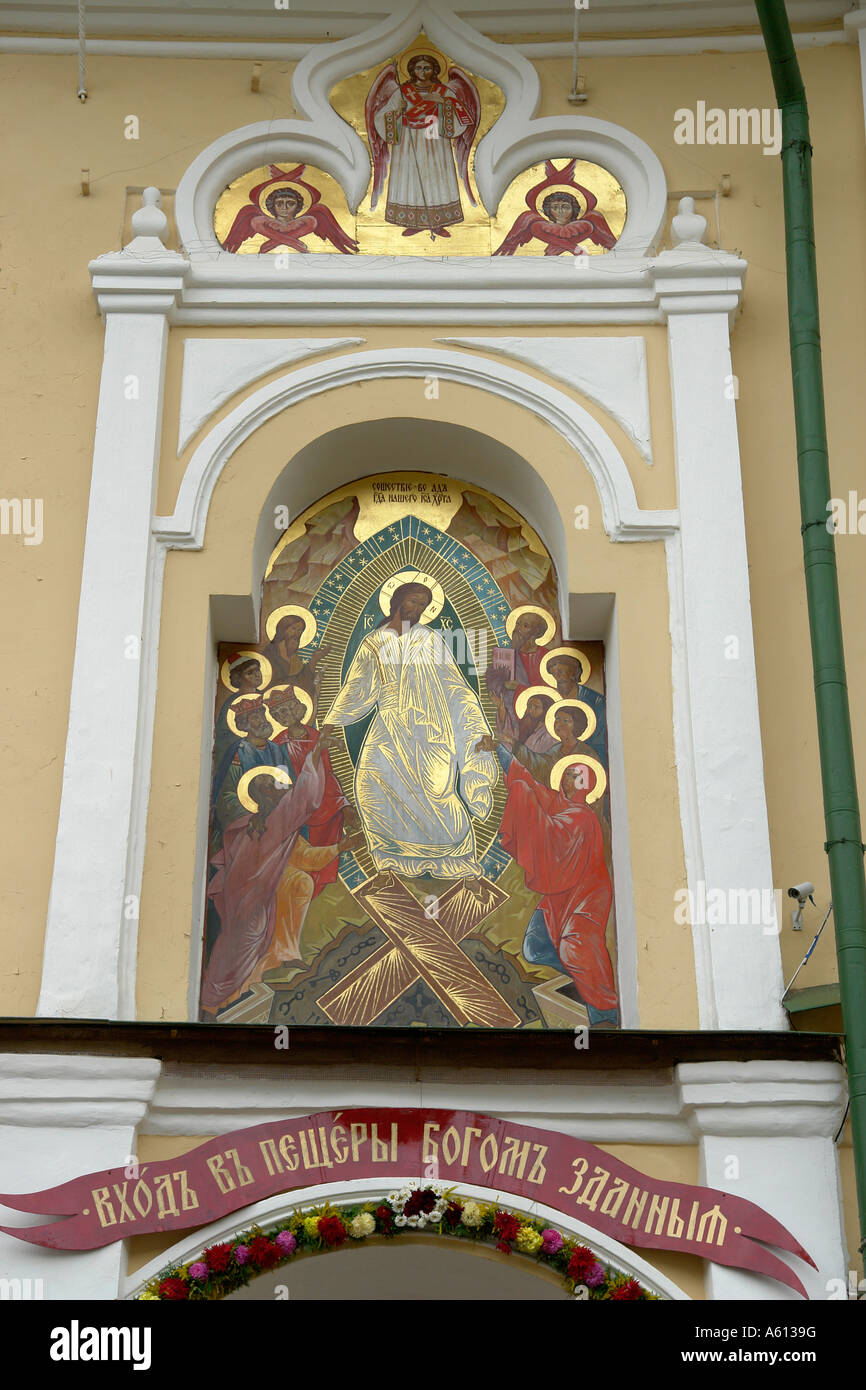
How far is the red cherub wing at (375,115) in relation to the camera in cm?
918

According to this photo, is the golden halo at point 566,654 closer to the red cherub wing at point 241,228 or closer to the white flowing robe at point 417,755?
the white flowing robe at point 417,755

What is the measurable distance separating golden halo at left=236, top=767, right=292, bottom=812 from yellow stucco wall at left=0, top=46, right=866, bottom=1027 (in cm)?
40

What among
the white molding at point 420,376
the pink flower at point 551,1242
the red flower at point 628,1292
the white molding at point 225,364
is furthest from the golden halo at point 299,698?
the red flower at point 628,1292

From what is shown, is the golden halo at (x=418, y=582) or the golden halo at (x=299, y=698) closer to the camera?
the golden halo at (x=299, y=698)

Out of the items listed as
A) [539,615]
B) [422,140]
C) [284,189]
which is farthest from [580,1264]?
[422,140]

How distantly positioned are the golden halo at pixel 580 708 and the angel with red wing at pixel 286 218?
220 centimetres

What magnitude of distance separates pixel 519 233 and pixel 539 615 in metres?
1.74

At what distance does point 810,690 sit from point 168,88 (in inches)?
156

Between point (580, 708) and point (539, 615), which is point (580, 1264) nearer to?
point (580, 708)

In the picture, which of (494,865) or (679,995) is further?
(494,865)

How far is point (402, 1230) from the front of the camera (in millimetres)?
6828
